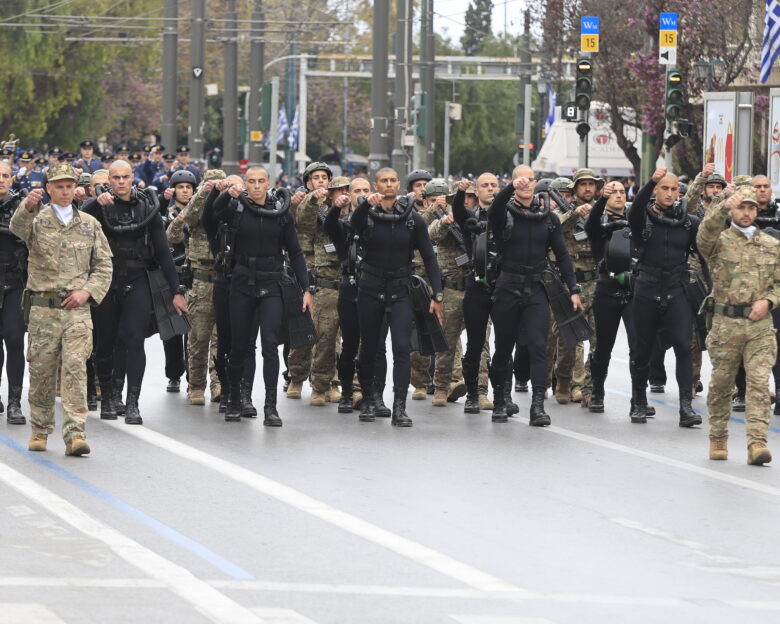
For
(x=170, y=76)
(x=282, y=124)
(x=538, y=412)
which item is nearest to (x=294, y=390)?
(x=538, y=412)

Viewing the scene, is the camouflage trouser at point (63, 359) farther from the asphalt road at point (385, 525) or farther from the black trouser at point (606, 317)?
the black trouser at point (606, 317)

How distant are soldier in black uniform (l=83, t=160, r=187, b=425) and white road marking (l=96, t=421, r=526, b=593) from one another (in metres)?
0.69

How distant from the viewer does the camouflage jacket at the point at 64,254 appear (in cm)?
1243

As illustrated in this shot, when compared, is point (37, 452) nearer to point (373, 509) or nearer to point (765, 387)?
point (373, 509)

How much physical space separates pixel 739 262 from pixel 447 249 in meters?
4.11

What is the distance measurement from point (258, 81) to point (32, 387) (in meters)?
37.3

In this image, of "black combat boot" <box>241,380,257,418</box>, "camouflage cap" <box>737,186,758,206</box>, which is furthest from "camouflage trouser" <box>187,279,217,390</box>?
"camouflage cap" <box>737,186,758,206</box>

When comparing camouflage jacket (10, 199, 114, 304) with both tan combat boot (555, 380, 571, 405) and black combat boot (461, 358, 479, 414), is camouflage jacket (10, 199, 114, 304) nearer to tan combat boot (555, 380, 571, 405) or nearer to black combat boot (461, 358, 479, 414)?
black combat boot (461, 358, 479, 414)

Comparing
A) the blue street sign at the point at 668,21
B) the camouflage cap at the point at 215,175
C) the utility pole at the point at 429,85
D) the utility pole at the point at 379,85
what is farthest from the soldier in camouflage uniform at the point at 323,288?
the utility pole at the point at 429,85

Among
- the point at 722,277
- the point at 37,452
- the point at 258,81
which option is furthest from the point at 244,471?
the point at 258,81

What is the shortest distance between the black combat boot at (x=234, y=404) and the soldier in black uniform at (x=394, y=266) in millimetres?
1105

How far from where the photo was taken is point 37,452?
12656mm

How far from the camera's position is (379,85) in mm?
33594

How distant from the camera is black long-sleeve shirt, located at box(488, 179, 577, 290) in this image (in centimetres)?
1447
